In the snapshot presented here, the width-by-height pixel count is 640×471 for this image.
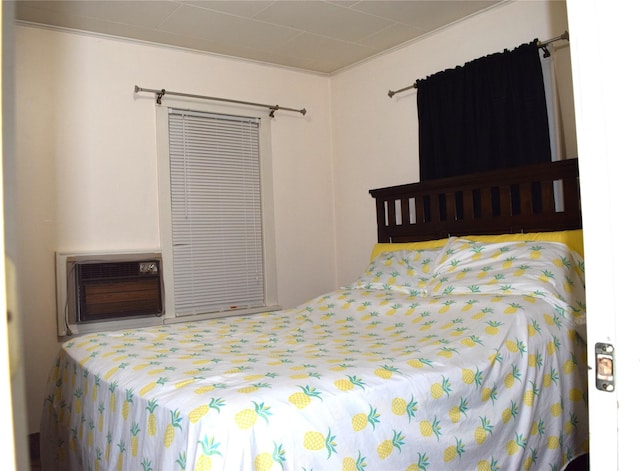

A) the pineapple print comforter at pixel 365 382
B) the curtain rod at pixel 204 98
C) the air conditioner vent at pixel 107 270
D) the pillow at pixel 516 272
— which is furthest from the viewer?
the curtain rod at pixel 204 98

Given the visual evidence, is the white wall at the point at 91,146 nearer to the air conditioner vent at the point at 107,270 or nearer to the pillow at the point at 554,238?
the air conditioner vent at the point at 107,270

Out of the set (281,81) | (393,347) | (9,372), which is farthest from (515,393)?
(281,81)

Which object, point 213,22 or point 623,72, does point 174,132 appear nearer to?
point 213,22

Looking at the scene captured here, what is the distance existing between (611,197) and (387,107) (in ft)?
11.4

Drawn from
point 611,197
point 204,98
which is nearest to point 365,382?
point 611,197

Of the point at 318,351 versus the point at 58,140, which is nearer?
the point at 318,351

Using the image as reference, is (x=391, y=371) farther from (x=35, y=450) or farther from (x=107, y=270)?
(x=35, y=450)

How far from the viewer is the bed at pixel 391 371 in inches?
56.5

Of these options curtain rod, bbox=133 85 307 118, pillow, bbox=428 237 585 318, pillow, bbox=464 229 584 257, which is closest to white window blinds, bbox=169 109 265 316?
curtain rod, bbox=133 85 307 118

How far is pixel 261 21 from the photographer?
10.9 ft

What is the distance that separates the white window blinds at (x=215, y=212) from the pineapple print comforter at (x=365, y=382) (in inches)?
41.9

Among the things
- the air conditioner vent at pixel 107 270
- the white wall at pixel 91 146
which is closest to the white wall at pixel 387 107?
the white wall at pixel 91 146

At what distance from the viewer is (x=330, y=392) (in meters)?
1.50

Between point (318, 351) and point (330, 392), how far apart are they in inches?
20.0
